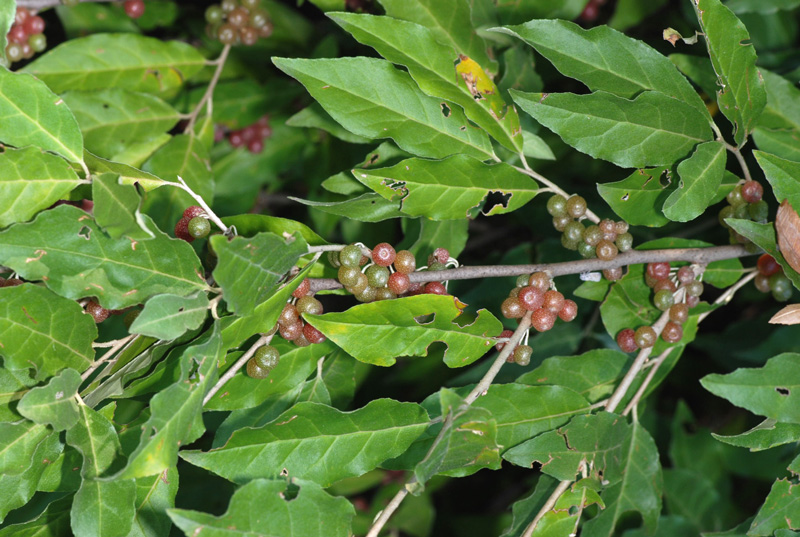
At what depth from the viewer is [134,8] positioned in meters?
1.86

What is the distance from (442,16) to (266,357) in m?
0.73

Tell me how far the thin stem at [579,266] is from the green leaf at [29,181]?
411 millimetres

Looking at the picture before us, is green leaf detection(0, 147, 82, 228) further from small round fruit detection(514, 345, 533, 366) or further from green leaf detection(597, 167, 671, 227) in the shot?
green leaf detection(597, 167, 671, 227)

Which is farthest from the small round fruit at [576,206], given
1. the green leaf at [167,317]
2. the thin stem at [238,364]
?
the green leaf at [167,317]

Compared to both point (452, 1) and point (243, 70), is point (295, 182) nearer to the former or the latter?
point (243, 70)

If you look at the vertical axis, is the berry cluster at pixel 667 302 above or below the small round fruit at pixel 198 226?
below

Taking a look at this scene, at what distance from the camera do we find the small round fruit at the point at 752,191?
4.33ft

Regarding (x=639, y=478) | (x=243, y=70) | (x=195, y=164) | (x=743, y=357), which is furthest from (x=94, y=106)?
(x=743, y=357)

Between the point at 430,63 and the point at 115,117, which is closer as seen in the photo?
the point at 430,63

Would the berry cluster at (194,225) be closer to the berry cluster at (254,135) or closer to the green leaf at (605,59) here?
the green leaf at (605,59)

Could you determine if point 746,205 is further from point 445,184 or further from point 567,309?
point 445,184

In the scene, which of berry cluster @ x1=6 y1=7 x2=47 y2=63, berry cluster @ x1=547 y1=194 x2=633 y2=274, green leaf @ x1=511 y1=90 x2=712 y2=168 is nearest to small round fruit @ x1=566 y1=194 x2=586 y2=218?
berry cluster @ x1=547 y1=194 x2=633 y2=274

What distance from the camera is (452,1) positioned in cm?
140

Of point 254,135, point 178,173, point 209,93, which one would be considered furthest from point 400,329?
point 254,135
